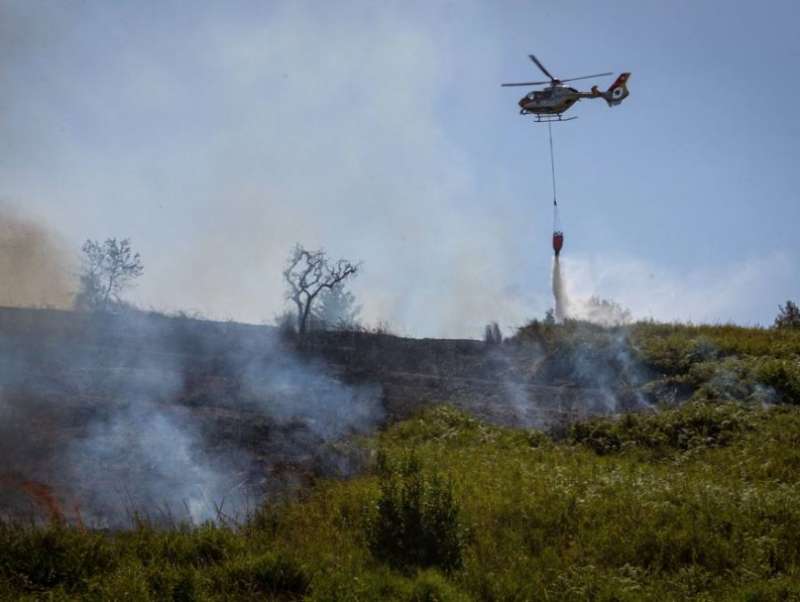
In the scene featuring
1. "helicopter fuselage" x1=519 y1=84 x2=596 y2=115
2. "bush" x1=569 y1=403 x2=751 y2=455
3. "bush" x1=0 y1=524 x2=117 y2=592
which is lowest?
"bush" x1=0 y1=524 x2=117 y2=592

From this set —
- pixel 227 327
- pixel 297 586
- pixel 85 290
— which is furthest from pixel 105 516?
pixel 85 290

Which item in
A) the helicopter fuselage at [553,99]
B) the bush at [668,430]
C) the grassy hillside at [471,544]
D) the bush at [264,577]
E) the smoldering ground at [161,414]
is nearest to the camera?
the grassy hillside at [471,544]

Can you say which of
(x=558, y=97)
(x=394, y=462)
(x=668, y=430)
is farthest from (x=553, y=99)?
(x=394, y=462)

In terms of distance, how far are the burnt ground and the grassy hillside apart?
5.68ft

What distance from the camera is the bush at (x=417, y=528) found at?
9250 millimetres

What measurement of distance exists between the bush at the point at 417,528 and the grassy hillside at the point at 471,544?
0.06 feet

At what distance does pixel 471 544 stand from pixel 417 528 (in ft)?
Answer: 2.84

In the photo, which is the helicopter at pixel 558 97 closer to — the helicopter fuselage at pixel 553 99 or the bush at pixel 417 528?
the helicopter fuselage at pixel 553 99

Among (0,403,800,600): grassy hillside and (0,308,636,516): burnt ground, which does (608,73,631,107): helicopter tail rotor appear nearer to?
(0,308,636,516): burnt ground

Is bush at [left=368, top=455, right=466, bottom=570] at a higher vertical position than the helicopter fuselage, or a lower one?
lower

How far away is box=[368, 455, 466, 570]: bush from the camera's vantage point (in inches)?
364

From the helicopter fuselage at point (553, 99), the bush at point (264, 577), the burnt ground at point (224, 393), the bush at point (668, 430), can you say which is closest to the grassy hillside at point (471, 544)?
the bush at point (264, 577)

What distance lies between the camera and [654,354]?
61.9 feet

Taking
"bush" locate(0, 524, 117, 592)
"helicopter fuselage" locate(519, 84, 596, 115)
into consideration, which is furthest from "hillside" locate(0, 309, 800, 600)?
"helicopter fuselage" locate(519, 84, 596, 115)
